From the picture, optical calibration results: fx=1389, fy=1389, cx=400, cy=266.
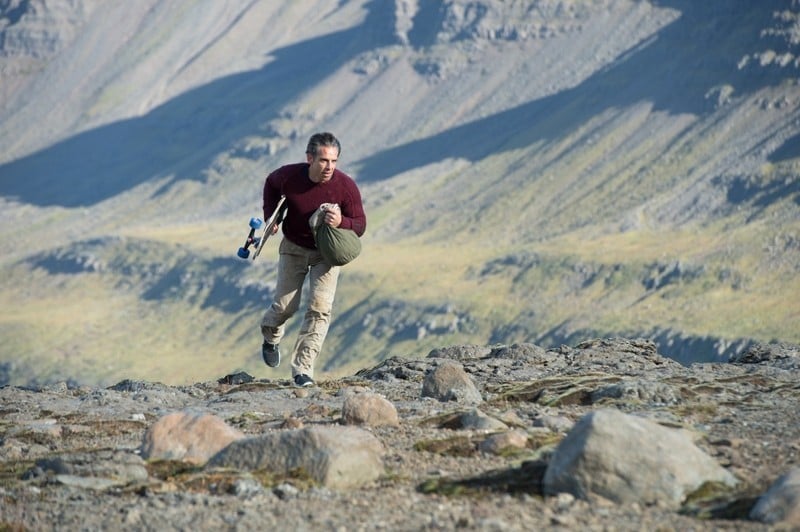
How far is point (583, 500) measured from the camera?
11961mm

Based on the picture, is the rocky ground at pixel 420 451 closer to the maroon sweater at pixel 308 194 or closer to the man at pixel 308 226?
the man at pixel 308 226

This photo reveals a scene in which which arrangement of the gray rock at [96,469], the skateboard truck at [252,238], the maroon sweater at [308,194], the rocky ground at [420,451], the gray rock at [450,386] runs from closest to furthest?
the rocky ground at [420,451] < the gray rock at [96,469] < the gray rock at [450,386] < the maroon sweater at [308,194] < the skateboard truck at [252,238]

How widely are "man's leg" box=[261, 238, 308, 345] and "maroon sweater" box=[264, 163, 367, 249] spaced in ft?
2.31

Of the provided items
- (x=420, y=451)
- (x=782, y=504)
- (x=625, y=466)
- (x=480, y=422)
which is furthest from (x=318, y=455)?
(x=782, y=504)

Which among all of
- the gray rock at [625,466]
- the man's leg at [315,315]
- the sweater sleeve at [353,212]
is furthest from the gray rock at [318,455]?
the man's leg at [315,315]

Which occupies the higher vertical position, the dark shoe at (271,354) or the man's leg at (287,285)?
the man's leg at (287,285)

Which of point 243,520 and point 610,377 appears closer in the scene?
point 243,520

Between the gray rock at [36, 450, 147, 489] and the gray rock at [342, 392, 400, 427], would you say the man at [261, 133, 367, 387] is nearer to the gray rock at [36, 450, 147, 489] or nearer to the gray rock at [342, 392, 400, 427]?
the gray rock at [342, 392, 400, 427]

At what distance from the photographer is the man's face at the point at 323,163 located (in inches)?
794

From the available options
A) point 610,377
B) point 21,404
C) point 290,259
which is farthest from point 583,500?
point 21,404

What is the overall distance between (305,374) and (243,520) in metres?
10.9

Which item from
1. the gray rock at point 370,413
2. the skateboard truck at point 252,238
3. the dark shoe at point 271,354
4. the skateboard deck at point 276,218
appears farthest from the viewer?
the dark shoe at point 271,354

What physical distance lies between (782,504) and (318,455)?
4389 millimetres

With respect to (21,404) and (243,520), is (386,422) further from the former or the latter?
(21,404)
